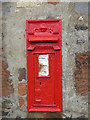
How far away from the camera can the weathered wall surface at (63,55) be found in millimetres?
2373

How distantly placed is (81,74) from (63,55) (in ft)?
1.52

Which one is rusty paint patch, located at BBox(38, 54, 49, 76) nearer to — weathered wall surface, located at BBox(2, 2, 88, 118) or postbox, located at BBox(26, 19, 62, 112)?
postbox, located at BBox(26, 19, 62, 112)

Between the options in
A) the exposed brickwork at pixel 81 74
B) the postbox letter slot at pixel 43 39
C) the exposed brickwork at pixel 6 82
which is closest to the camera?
the postbox letter slot at pixel 43 39

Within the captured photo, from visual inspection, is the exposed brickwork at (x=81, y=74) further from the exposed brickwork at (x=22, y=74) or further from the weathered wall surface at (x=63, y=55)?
the exposed brickwork at (x=22, y=74)

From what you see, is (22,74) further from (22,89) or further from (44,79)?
(44,79)

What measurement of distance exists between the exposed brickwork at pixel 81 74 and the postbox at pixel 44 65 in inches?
12.1

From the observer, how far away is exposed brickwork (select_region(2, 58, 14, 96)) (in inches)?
A: 98.7

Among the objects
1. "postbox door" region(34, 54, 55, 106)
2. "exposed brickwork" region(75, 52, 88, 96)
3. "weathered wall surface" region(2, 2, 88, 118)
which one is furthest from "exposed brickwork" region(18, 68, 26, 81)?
"exposed brickwork" region(75, 52, 88, 96)

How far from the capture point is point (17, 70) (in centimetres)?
249

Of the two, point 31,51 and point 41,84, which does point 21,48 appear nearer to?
point 31,51

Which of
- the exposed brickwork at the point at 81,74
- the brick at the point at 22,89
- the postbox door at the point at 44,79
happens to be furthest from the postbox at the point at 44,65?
the exposed brickwork at the point at 81,74

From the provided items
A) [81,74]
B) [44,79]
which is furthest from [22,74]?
[81,74]

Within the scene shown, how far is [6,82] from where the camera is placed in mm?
2518

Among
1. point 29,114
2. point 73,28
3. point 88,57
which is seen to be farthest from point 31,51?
point 29,114
